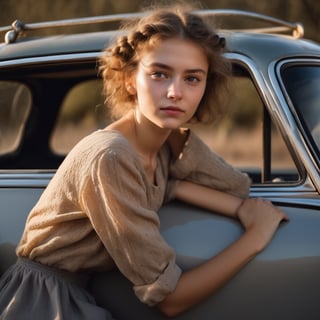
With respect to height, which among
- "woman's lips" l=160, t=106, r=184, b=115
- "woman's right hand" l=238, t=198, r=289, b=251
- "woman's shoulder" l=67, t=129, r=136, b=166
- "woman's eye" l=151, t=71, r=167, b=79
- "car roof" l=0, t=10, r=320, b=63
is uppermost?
"car roof" l=0, t=10, r=320, b=63

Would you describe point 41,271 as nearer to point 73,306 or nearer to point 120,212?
point 73,306

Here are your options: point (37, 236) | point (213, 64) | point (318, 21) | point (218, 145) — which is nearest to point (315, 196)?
point (213, 64)

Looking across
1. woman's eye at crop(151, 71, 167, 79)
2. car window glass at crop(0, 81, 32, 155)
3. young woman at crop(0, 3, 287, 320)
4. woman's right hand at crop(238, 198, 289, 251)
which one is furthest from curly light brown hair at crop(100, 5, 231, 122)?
car window glass at crop(0, 81, 32, 155)

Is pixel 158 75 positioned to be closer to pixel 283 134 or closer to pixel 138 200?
pixel 138 200

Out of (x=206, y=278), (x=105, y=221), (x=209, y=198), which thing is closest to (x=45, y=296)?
(x=105, y=221)

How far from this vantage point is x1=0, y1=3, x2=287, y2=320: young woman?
238 cm

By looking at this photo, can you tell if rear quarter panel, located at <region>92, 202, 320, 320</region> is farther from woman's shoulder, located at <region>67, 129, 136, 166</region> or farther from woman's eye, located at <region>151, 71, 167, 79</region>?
woman's eye, located at <region>151, 71, 167, 79</region>

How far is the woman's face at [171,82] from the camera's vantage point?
→ 252 cm

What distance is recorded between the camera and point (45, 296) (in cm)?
254

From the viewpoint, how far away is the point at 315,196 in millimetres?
2734

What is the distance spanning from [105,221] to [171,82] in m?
0.50

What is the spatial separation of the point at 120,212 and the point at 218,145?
865cm

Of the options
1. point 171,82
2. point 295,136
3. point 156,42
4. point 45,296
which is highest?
point 156,42

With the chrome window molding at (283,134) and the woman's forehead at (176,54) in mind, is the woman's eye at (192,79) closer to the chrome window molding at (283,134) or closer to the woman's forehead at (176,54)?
the woman's forehead at (176,54)
